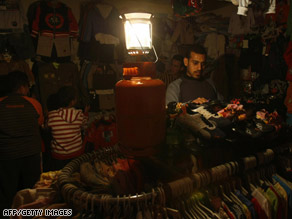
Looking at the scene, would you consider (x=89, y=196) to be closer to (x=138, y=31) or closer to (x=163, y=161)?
(x=163, y=161)

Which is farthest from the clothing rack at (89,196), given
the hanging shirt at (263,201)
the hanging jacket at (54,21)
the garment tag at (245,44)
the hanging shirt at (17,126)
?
the garment tag at (245,44)

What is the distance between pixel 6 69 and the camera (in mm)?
3322

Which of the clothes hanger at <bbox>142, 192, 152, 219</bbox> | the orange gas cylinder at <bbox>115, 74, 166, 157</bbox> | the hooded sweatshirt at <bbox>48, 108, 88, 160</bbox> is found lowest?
the hooded sweatshirt at <bbox>48, 108, 88, 160</bbox>

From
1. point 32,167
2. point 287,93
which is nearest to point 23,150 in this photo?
point 32,167

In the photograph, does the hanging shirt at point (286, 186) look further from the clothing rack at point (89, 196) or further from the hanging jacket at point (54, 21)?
the hanging jacket at point (54, 21)

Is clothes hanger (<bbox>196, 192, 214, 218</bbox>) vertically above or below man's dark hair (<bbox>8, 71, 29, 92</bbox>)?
below

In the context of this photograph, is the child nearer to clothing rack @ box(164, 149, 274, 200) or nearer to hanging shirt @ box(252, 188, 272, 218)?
clothing rack @ box(164, 149, 274, 200)

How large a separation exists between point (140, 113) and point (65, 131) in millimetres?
2097

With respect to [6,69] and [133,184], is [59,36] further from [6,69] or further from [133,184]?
[133,184]

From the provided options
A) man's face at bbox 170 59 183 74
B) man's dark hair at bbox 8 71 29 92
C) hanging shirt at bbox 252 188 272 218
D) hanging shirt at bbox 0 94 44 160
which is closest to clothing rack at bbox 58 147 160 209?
hanging shirt at bbox 252 188 272 218

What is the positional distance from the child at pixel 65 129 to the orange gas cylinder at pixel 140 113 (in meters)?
1.89

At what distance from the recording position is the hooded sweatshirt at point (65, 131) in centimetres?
276

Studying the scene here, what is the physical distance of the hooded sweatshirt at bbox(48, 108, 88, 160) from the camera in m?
2.76

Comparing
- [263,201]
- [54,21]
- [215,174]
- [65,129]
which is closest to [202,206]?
[215,174]
